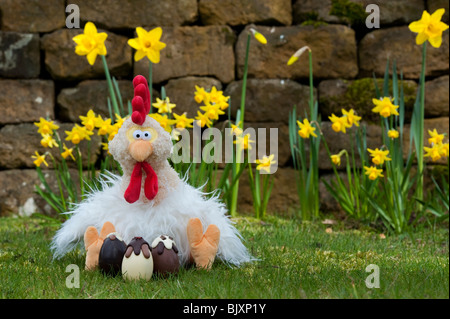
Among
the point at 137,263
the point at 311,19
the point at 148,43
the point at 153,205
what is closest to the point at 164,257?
the point at 137,263

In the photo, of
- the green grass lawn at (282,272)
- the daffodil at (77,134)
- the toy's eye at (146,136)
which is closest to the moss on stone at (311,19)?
the green grass lawn at (282,272)

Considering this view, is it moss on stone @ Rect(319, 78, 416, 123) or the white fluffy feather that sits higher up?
moss on stone @ Rect(319, 78, 416, 123)

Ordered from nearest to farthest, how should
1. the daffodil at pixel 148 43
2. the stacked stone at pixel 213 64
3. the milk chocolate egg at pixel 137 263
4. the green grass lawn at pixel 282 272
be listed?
the green grass lawn at pixel 282 272 → the milk chocolate egg at pixel 137 263 → the daffodil at pixel 148 43 → the stacked stone at pixel 213 64

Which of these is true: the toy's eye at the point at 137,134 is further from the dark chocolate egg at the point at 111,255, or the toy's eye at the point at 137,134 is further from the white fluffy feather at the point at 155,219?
the dark chocolate egg at the point at 111,255

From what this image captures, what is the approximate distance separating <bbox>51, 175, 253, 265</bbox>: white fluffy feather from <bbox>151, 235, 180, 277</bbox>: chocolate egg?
0.26ft

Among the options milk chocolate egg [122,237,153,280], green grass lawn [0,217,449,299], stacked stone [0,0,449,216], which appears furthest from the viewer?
stacked stone [0,0,449,216]

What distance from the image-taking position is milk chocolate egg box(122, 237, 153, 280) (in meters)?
1.75

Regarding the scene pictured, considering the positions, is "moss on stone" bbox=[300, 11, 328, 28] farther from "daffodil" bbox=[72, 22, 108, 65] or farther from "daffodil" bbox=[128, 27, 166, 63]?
"daffodil" bbox=[72, 22, 108, 65]

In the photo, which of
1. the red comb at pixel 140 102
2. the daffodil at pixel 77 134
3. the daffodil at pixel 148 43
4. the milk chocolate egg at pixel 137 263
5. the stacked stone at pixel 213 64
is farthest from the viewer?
the stacked stone at pixel 213 64

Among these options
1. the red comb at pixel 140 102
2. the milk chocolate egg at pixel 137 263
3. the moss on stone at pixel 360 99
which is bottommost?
the milk chocolate egg at pixel 137 263

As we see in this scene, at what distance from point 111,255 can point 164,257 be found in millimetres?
178

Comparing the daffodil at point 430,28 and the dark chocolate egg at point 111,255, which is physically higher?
the daffodil at point 430,28

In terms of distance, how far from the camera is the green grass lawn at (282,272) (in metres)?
1.54

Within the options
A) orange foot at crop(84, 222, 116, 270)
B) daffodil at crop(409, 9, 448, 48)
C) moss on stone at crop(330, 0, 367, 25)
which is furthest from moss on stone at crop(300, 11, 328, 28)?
orange foot at crop(84, 222, 116, 270)
